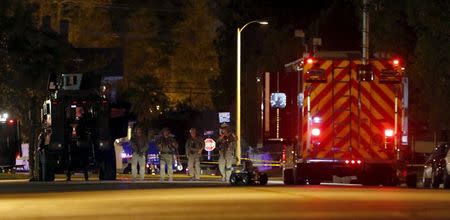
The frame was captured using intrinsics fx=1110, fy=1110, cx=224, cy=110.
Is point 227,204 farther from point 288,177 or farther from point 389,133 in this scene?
point 288,177

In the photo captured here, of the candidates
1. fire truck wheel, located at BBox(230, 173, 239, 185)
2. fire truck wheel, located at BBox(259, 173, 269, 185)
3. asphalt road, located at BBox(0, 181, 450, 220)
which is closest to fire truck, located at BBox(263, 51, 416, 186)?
fire truck wheel, located at BBox(259, 173, 269, 185)

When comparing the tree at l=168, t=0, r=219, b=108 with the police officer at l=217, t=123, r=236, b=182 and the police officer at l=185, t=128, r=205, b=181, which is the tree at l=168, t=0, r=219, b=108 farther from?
the police officer at l=217, t=123, r=236, b=182

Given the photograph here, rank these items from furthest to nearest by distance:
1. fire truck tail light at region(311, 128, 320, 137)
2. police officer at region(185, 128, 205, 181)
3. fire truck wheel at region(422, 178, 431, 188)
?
police officer at region(185, 128, 205, 181)
fire truck wheel at region(422, 178, 431, 188)
fire truck tail light at region(311, 128, 320, 137)

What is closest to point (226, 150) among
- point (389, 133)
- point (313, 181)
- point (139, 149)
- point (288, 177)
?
point (139, 149)

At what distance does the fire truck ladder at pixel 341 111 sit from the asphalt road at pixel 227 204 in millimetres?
3493

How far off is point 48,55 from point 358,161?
16.1 meters

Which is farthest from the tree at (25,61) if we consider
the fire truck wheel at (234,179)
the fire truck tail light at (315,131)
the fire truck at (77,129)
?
the fire truck tail light at (315,131)

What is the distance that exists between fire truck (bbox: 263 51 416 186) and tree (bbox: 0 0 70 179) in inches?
486

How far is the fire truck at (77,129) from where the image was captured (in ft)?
106

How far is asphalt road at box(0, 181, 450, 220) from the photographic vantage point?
16469 mm

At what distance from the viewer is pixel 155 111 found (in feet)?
227

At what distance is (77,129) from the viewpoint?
32.8m

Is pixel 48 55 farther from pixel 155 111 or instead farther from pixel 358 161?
pixel 155 111

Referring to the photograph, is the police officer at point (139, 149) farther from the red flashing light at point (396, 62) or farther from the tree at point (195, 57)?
the tree at point (195, 57)
